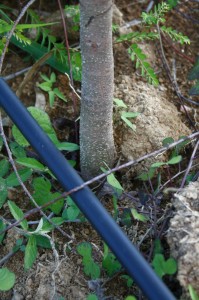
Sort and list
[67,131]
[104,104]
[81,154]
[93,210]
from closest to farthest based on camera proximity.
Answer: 1. [93,210]
2. [104,104]
3. [81,154]
4. [67,131]

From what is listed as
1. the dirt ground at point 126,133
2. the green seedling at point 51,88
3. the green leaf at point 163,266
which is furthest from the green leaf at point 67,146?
the green leaf at point 163,266

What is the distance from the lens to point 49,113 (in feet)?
5.72

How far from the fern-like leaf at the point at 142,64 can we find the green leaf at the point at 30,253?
70 centimetres

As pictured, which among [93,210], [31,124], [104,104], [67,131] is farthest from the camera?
[67,131]

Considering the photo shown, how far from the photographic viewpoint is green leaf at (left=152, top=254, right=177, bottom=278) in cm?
117

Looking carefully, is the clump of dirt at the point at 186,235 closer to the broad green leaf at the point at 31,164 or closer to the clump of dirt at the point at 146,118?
the clump of dirt at the point at 146,118

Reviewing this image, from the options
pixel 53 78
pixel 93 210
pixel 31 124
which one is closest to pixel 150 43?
pixel 53 78

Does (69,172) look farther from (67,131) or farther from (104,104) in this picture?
(67,131)

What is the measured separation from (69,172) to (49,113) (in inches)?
21.6

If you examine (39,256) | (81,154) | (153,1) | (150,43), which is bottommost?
(39,256)

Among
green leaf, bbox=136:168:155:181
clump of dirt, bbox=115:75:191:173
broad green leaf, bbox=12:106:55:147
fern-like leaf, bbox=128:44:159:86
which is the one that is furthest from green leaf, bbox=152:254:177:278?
fern-like leaf, bbox=128:44:159:86

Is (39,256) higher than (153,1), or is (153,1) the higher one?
(153,1)

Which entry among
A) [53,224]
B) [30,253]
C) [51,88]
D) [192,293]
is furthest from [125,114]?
[192,293]

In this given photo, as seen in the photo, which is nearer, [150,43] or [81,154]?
[81,154]
